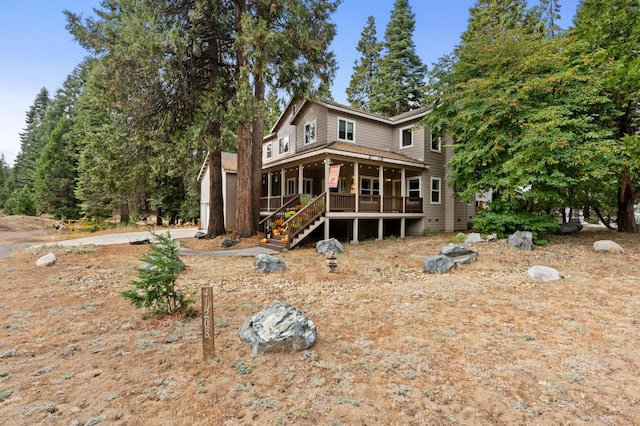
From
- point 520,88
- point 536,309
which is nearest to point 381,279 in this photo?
point 536,309

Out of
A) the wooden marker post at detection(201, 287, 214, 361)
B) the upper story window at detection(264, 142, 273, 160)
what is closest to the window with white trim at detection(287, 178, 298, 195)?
the upper story window at detection(264, 142, 273, 160)

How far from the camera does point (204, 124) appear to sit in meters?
12.0

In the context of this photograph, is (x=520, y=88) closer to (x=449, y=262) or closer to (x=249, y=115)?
(x=449, y=262)

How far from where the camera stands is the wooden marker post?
11.2 feet

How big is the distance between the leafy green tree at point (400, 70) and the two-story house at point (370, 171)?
13.8 m

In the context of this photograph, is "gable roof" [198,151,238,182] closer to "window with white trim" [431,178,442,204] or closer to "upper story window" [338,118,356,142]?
"upper story window" [338,118,356,142]

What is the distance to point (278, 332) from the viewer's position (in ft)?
12.1

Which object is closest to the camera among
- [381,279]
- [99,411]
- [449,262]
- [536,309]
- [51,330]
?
[99,411]

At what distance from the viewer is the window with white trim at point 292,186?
19516 millimetres

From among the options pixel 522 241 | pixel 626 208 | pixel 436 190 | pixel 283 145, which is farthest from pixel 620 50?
pixel 283 145

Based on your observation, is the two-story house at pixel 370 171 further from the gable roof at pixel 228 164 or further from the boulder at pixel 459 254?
the boulder at pixel 459 254

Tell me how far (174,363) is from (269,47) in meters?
11.7

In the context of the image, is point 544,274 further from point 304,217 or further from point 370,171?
point 370,171

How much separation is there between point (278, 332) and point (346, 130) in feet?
46.1
